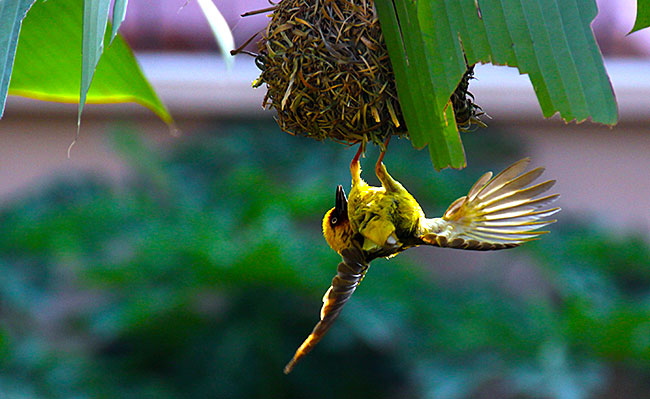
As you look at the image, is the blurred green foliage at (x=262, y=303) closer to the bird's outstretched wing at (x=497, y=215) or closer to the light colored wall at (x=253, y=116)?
the light colored wall at (x=253, y=116)

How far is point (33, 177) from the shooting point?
433cm

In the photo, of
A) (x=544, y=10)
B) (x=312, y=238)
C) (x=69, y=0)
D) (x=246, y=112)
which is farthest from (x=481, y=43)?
(x=246, y=112)

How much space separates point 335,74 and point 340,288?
0.26 metres

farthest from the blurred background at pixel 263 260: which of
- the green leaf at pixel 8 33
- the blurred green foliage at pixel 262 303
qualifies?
the green leaf at pixel 8 33

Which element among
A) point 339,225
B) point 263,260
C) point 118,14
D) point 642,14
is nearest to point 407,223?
point 339,225

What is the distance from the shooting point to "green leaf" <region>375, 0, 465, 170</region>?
26.3 inches

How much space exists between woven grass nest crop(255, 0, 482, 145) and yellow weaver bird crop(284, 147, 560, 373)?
0.19 feet

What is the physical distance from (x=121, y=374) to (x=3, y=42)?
3.45m

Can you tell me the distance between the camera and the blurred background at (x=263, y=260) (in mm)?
3523

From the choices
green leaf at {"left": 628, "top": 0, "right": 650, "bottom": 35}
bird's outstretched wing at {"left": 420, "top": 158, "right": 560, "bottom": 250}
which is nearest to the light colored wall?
bird's outstretched wing at {"left": 420, "top": 158, "right": 560, "bottom": 250}

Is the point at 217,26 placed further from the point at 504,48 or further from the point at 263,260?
the point at 263,260

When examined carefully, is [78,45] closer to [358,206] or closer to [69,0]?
[69,0]

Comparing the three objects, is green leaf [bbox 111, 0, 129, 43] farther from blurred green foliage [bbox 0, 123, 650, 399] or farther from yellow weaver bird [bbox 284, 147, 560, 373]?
blurred green foliage [bbox 0, 123, 650, 399]

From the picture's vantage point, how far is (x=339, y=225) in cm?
90
